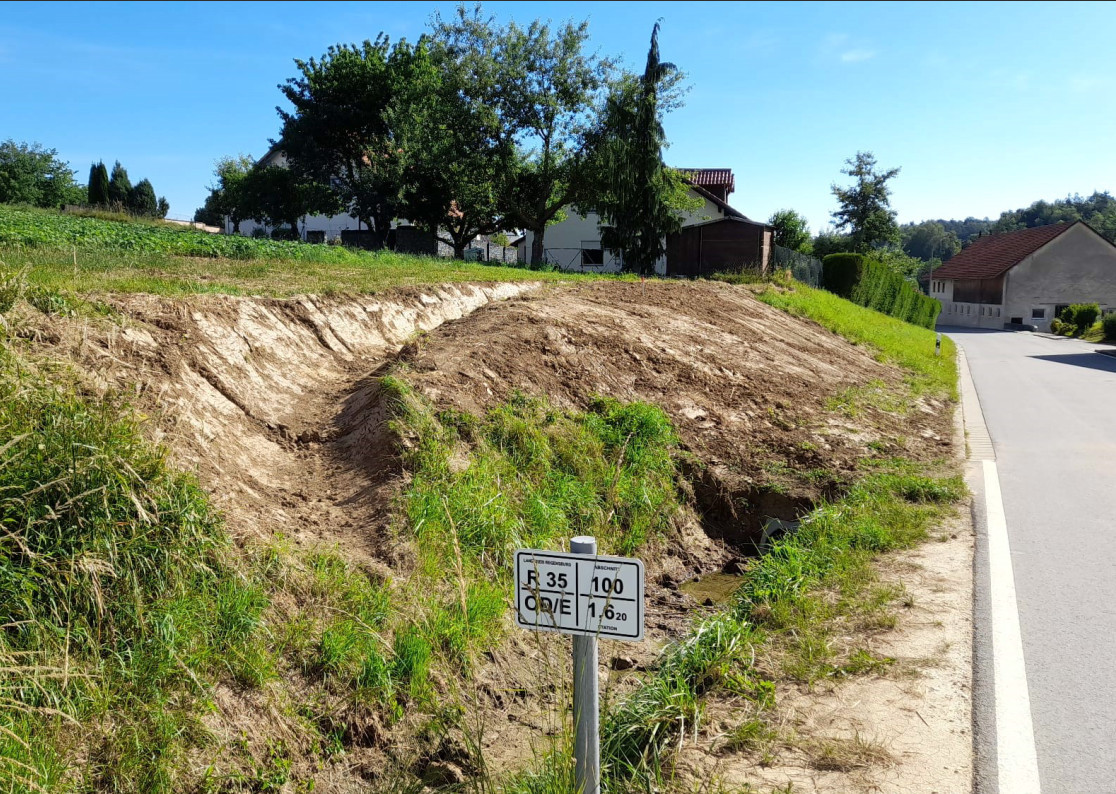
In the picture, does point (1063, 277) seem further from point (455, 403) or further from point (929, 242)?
point (929, 242)

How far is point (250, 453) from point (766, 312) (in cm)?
1523

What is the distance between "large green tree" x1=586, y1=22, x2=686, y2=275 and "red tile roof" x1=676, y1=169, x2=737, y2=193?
1601 cm

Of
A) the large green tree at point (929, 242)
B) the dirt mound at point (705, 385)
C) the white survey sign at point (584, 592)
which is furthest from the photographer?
the large green tree at point (929, 242)

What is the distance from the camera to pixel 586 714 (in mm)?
2949

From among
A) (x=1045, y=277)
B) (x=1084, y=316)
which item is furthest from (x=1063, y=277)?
(x=1084, y=316)

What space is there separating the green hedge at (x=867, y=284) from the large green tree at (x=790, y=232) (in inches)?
572

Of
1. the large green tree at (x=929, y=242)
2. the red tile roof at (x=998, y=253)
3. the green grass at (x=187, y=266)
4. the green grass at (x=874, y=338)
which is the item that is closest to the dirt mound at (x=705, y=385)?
the green grass at (x=187, y=266)

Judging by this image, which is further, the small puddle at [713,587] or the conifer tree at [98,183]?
the conifer tree at [98,183]

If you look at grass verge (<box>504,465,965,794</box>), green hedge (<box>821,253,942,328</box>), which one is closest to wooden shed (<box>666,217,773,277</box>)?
green hedge (<box>821,253,942,328</box>)

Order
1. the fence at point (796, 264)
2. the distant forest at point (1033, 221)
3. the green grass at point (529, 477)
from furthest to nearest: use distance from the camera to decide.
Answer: the distant forest at point (1033, 221) < the fence at point (796, 264) < the green grass at point (529, 477)

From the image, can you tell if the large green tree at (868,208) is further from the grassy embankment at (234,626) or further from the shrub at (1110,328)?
the grassy embankment at (234,626)

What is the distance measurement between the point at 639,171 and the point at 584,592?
31.3m

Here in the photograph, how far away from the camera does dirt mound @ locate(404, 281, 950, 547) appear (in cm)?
873

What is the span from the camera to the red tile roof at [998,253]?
57.0 metres
